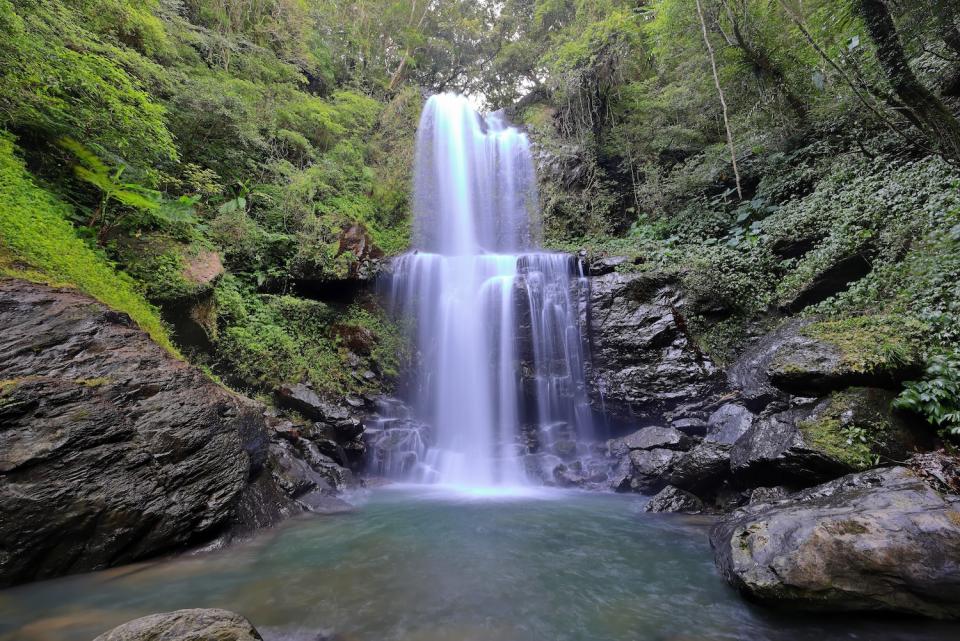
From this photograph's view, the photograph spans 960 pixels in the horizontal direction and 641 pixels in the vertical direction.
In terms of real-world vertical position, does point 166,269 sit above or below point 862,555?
above

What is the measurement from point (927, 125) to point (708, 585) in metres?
8.25

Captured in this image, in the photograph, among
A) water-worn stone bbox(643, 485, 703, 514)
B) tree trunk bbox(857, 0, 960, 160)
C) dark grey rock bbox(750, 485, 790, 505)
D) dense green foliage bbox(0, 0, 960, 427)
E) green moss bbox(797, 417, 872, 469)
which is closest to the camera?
green moss bbox(797, 417, 872, 469)

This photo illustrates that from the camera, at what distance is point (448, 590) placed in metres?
3.71

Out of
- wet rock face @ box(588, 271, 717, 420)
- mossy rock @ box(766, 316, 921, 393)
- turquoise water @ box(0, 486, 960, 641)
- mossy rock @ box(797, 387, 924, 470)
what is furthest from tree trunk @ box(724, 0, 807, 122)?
turquoise water @ box(0, 486, 960, 641)

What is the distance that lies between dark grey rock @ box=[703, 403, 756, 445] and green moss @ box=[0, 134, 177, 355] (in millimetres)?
8758

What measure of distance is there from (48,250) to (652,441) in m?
9.58

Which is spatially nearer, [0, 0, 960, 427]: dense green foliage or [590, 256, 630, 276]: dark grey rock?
[0, 0, 960, 427]: dense green foliage

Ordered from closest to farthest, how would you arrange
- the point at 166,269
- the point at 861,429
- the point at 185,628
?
the point at 185,628 → the point at 861,429 → the point at 166,269

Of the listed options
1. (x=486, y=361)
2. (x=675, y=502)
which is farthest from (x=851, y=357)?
(x=486, y=361)

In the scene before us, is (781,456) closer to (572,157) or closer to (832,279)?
(832,279)

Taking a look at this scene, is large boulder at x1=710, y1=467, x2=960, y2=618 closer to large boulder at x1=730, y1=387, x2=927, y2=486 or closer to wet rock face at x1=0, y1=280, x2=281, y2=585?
large boulder at x1=730, y1=387, x2=927, y2=486

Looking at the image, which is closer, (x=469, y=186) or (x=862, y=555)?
(x=862, y=555)

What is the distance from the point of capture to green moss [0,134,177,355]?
15.6ft

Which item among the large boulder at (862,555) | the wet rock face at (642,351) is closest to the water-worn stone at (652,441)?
the wet rock face at (642,351)
